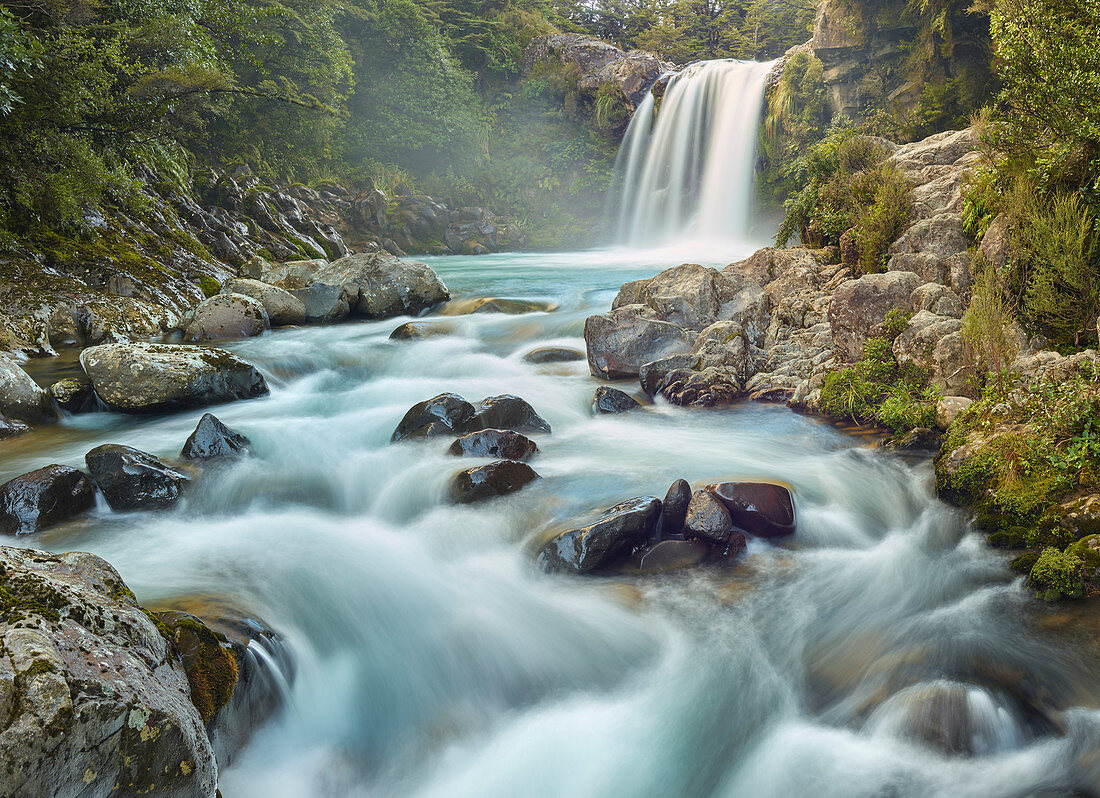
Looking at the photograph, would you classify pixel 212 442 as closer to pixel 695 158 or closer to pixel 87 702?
pixel 87 702

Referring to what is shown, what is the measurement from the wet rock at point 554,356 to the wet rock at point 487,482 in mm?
4365

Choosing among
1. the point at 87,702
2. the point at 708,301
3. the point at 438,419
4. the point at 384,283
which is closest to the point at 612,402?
the point at 438,419

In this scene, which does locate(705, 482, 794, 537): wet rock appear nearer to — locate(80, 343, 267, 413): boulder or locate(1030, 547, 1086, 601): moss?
locate(1030, 547, 1086, 601): moss

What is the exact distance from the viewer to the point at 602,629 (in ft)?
14.2

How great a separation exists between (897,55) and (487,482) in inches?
690

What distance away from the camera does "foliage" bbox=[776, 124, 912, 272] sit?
9000 millimetres

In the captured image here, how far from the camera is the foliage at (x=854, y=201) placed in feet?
29.5

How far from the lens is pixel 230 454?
21.2 feet

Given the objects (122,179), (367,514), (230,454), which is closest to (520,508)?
(367,514)

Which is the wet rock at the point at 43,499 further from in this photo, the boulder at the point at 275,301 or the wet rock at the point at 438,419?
the boulder at the point at 275,301

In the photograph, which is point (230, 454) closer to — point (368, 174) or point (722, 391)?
point (722, 391)

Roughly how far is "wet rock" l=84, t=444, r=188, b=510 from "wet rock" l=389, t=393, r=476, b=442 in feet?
7.28

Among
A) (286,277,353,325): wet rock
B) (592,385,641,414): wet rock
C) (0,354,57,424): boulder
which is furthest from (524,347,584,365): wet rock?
(0,354,57,424): boulder

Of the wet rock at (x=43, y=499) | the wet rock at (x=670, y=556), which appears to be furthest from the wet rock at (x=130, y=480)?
the wet rock at (x=670, y=556)
